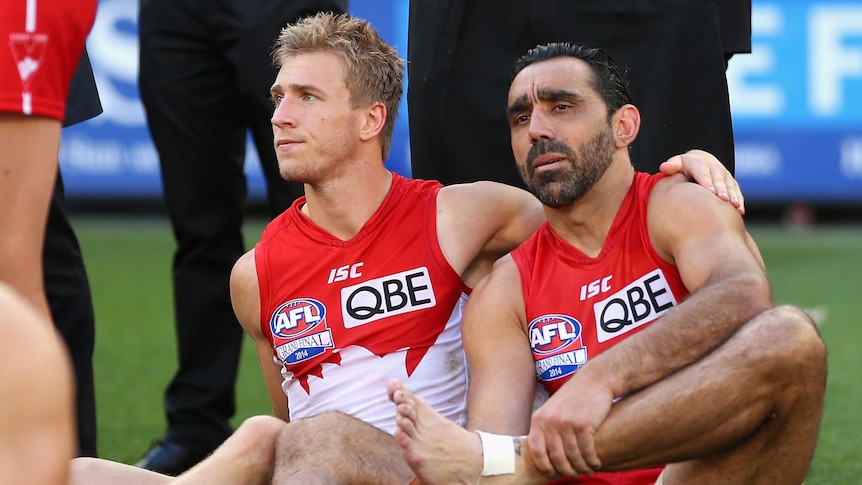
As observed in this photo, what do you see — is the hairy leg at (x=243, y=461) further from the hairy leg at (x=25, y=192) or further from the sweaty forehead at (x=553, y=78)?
the sweaty forehead at (x=553, y=78)

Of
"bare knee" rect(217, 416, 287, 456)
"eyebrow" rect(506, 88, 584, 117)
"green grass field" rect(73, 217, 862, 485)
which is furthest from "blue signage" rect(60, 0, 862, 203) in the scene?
"bare knee" rect(217, 416, 287, 456)

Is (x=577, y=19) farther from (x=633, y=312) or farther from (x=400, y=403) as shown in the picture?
(x=400, y=403)

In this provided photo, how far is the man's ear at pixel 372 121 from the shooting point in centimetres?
384

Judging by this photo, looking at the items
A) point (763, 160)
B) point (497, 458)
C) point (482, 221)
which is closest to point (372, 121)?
point (482, 221)

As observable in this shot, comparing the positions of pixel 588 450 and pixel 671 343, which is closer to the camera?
pixel 588 450

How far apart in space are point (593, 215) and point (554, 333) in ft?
1.20

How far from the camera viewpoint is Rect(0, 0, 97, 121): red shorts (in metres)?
2.54

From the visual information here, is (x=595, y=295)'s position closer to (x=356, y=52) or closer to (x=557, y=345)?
(x=557, y=345)

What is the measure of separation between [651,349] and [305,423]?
2.97 ft

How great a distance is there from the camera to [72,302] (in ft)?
12.5

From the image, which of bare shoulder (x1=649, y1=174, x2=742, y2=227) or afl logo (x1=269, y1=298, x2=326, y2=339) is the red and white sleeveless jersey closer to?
afl logo (x1=269, y1=298, x2=326, y2=339)

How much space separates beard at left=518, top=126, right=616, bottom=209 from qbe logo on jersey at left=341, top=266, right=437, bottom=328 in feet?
1.35

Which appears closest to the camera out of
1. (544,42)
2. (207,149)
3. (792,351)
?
(792,351)

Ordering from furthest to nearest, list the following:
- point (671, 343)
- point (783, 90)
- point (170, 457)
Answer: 1. point (783, 90)
2. point (170, 457)
3. point (671, 343)
